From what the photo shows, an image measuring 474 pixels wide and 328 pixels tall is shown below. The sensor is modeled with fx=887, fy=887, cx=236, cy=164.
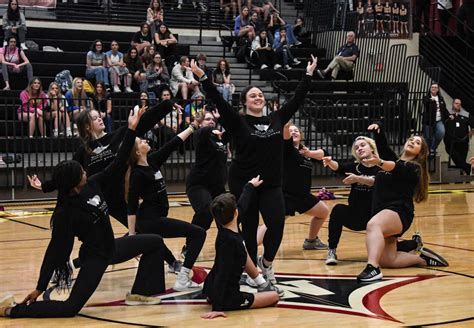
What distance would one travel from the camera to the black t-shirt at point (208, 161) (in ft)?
29.1

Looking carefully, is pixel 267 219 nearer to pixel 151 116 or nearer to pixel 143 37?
pixel 151 116

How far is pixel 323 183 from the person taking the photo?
18141 mm

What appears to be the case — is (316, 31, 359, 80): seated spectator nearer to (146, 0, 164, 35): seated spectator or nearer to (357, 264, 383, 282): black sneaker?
(146, 0, 164, 35): seated spectator

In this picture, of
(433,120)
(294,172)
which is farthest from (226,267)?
(433,120)

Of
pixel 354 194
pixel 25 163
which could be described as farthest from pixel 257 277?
pixel 25 163

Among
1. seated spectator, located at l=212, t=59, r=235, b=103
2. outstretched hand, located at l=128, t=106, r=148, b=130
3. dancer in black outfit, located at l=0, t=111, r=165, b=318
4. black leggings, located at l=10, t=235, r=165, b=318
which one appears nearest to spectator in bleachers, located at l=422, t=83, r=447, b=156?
seated spectator, located at l=212, t=59, r=235, b=103

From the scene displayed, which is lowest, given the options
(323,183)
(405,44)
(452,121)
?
(323,183)

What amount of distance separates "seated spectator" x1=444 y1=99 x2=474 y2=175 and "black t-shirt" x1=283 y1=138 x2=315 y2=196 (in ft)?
34.8

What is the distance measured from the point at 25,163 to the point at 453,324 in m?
11.0

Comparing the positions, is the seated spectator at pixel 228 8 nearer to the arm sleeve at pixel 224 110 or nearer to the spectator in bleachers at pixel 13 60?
the spectator in bleachers at pixel 13 60

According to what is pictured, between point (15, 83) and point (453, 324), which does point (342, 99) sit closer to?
point (15, 83)

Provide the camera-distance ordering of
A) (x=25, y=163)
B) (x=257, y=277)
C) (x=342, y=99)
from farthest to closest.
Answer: (x=342, y=99) → (x=25, y=163) → (x=257, y=277)

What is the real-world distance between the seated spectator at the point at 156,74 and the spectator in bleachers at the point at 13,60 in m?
2.39

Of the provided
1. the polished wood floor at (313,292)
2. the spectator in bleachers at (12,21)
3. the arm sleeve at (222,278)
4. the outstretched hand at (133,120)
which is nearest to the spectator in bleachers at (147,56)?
the spectator in bleachers at (12,21)
